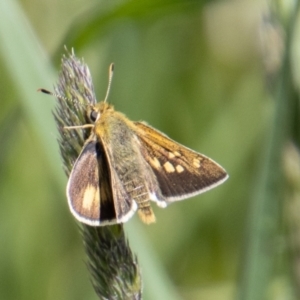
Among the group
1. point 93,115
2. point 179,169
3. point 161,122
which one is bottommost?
point 161,122

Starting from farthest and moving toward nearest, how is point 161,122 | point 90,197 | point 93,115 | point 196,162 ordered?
point 161,122 < point 196,162 < point 93,115 < point 90,197

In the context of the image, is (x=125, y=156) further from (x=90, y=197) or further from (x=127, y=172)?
(x=90, y=197)

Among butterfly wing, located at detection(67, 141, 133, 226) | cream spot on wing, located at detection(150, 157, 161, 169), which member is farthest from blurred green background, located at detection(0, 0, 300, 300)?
butterfly wing, located at detection(67, 141, 133, 226)

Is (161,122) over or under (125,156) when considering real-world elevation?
under

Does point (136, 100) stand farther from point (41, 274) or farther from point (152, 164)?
point (152, 164)

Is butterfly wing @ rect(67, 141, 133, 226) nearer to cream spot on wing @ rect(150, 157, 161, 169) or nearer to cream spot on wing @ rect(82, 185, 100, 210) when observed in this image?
cream spot on wing @ rect(82, 185, 100, 210)

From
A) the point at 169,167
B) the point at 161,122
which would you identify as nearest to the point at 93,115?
the point at 169,167

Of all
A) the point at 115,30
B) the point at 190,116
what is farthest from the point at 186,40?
the point at 115,30
